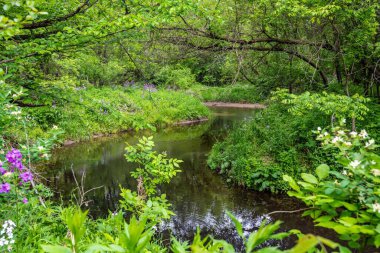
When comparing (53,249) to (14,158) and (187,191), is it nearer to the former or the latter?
(14,158)

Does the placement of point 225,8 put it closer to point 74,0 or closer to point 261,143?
point 261,143

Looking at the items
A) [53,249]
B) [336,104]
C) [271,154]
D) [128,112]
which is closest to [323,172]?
[53,249]

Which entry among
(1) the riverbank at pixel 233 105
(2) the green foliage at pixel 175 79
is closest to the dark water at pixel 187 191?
(2) the green foliage at pixel 175 79

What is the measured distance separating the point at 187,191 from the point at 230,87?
3.36 metres

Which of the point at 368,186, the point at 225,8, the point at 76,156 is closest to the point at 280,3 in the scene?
the point at 225,8

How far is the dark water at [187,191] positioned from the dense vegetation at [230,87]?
48 cm

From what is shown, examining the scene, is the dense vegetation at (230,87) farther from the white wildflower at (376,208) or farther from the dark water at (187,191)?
the dark water at (187,191)

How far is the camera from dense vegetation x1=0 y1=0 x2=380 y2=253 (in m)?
1.36

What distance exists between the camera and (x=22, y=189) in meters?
3.08

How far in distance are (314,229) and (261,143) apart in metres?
3.63

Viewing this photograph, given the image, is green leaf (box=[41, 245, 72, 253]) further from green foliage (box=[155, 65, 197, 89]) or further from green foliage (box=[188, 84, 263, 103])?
green foliage (box=[188, 84, 263, 103])

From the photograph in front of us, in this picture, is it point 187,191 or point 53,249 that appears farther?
point 187,191

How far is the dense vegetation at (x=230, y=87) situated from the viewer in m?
1.36

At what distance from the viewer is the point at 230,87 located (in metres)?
9.68
